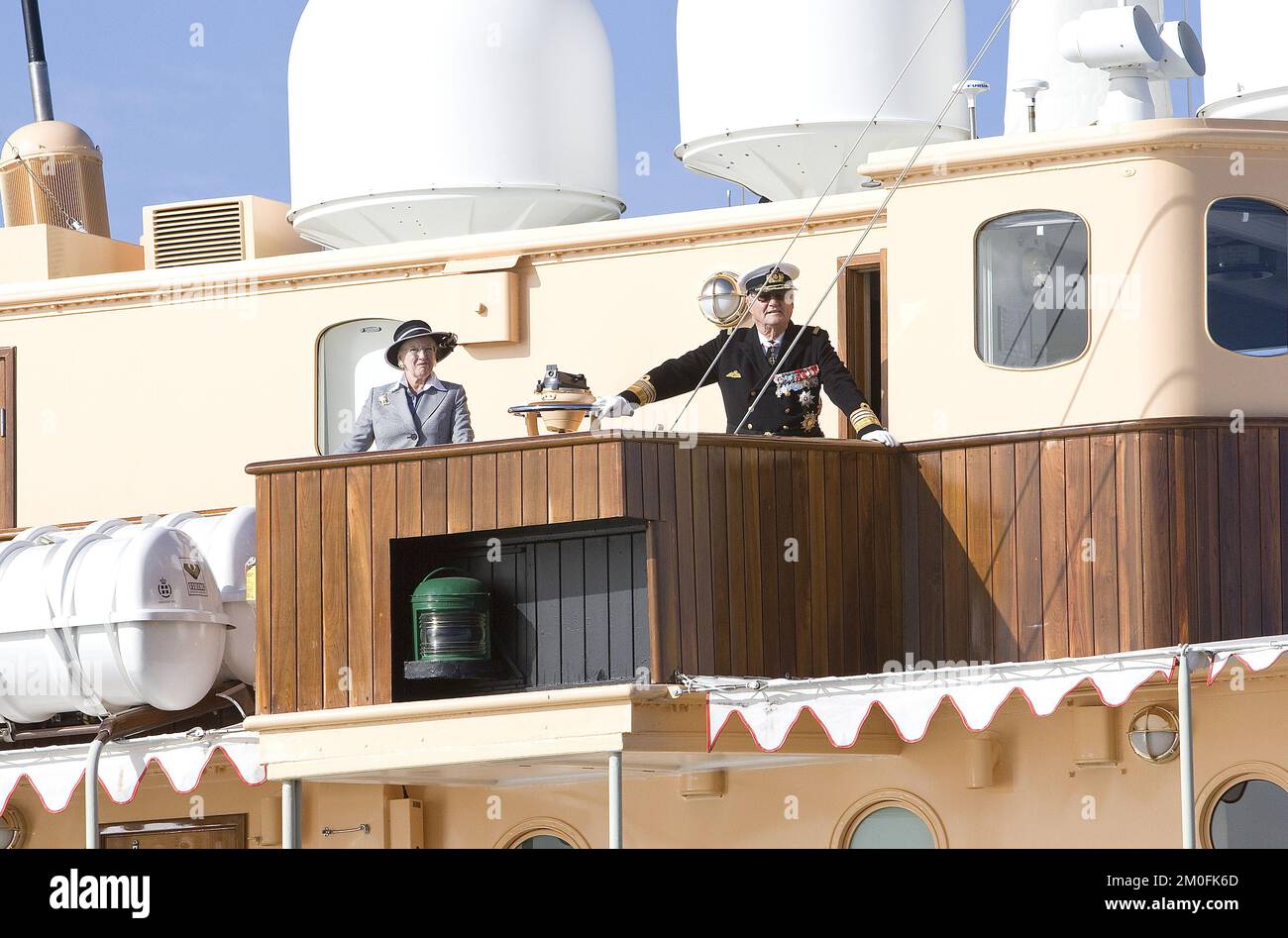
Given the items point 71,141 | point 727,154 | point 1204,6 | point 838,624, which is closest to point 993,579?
point 838,624

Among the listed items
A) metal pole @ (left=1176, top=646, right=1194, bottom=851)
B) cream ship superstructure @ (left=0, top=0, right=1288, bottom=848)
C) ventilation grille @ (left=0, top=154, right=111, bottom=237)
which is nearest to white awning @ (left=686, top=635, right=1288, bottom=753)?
cream ship superstructure @ (left=0, top=0, right=1288, bottom=848)

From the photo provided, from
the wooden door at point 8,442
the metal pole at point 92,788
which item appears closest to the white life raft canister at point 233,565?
the metal pole at point 92,788

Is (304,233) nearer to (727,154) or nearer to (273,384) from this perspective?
(273,384)

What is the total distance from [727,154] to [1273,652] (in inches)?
290

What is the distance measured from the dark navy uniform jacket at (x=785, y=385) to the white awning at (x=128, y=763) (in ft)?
10.3

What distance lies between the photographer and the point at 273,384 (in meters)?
16.8

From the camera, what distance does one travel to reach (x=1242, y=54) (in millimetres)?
17688

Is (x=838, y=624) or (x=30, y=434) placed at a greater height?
(x=30, y=434)

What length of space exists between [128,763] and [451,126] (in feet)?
19.6

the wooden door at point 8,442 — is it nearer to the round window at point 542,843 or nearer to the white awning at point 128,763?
the white awning at point 128,763

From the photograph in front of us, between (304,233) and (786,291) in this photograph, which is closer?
(786,291)

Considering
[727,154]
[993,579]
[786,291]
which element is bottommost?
[993,579]
